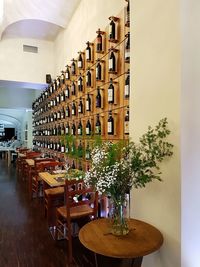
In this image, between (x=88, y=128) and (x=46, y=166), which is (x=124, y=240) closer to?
(x=88, y=128)

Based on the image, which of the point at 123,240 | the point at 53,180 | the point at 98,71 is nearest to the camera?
the point at 123,240

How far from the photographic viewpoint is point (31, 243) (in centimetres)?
312

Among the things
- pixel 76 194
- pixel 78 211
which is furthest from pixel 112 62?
pixel 78 211

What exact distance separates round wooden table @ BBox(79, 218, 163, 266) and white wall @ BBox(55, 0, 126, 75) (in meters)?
2.50

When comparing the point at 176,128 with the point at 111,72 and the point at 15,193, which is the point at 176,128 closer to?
the point at 111,72

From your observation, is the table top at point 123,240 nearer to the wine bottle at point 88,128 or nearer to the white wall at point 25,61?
the wine bottle at point 88,128

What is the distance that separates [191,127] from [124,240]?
2.79ft

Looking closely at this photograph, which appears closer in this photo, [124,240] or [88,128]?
[124,240]

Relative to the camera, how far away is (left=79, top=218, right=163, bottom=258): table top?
141 centimetres

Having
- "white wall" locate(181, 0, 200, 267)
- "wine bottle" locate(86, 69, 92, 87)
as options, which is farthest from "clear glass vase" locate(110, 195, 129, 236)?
"wine bottle" locate(86, 69, 92, 87)

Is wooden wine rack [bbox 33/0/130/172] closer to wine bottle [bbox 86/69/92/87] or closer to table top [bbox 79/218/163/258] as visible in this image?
wine bottle [bbox 86/69/92/87]

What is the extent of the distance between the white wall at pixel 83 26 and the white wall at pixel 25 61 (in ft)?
1.63

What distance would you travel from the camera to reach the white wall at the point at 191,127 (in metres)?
1.54

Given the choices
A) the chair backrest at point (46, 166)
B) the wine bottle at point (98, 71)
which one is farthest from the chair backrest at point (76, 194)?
the chair backrest at point (46, 166)
